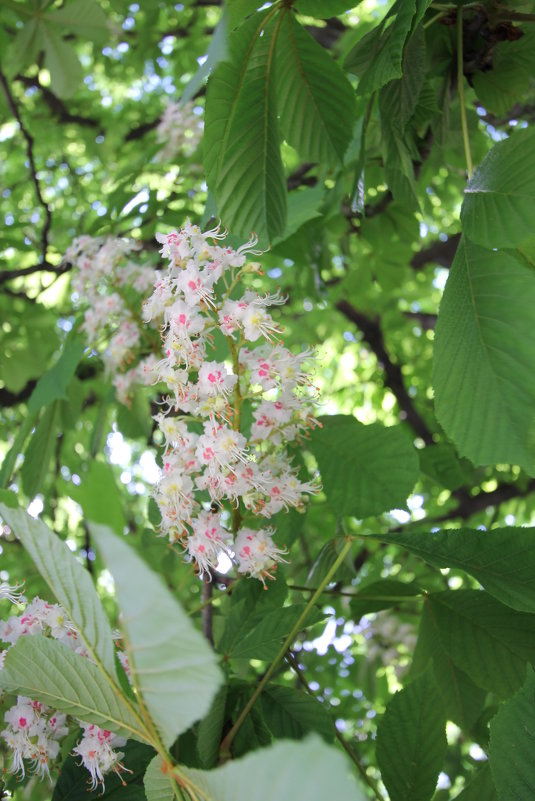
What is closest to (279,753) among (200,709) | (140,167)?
(200,709)

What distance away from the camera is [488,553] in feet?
2.15

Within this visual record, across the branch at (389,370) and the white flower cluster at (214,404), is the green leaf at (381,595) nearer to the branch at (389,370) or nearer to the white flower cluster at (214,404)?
the white flower cluster at (214,404)

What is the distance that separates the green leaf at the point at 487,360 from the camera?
599mm

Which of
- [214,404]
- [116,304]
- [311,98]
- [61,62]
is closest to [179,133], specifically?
[61,62]

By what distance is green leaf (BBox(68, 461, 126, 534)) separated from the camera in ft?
1.20

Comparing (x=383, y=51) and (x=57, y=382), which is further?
(x=57, y=382)

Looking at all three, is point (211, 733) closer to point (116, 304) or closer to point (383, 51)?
point (383, 51)

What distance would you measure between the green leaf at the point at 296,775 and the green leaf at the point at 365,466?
0.53 meters

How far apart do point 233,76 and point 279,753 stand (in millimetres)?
638

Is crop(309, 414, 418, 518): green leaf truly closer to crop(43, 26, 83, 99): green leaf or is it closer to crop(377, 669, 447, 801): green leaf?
crop(377, 669, 447, 801): green leaf

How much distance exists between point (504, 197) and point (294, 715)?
53 centimetres

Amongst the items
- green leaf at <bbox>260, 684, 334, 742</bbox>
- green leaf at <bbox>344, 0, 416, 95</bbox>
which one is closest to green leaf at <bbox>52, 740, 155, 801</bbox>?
green leaf at <bbox>260, 684, 334, 742</bbox>

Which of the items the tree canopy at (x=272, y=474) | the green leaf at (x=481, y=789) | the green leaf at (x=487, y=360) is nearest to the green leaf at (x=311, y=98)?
the tree canopy at (x=272, y=474)

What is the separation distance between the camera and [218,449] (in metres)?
0.75
